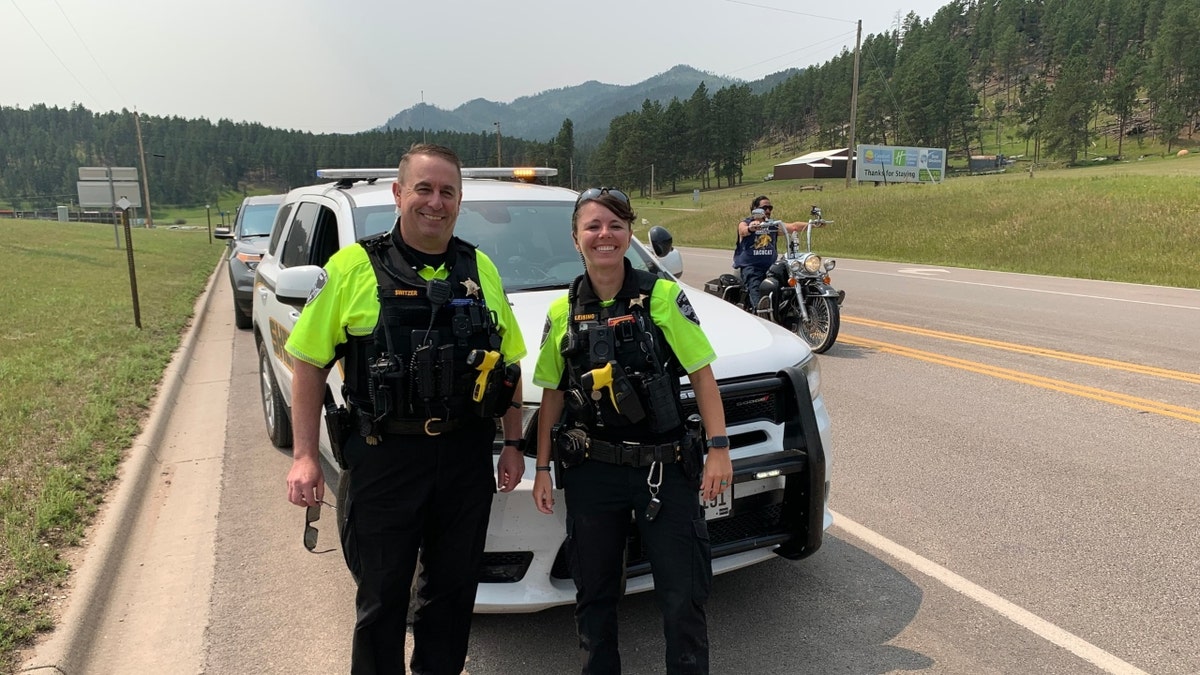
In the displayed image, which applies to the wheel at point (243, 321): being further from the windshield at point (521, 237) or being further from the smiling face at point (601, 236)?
the smiling face at point (601, 236)

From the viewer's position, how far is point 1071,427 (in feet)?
19.1

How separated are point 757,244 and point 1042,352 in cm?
341

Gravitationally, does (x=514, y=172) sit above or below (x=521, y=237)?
above

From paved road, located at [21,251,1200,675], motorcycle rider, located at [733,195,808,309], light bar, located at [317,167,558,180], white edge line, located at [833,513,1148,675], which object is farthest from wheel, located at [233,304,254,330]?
white edge line, located at [833,513,1148,675]

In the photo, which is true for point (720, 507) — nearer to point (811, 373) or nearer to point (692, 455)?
point (692, 455)

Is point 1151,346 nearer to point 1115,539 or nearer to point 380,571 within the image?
Result: point 1115,539

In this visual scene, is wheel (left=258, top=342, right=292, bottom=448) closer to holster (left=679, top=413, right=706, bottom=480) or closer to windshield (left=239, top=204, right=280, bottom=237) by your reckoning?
holster (left=679, top=413, right=706, bottom=480)

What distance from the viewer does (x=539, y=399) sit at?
2869mm

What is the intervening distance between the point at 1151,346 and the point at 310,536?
9796 mm

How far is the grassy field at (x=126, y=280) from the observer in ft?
14.0

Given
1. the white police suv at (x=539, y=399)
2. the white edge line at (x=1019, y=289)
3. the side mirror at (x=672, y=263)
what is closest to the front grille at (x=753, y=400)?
the white police suv at (x=539, y=399)

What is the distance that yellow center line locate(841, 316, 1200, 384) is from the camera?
7.52 m

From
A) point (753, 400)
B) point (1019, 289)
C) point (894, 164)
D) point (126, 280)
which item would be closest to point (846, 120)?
point (894, 164)

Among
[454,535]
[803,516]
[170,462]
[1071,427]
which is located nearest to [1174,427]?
[1071,427]
